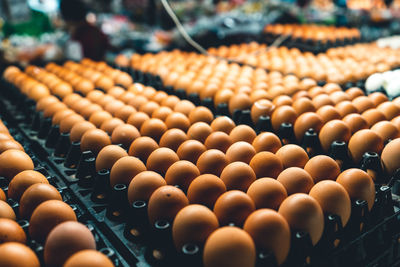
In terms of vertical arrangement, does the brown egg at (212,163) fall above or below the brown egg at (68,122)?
below

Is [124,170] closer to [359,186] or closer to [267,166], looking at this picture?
[267,166]

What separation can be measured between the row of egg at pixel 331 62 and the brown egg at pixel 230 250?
73.0 inches

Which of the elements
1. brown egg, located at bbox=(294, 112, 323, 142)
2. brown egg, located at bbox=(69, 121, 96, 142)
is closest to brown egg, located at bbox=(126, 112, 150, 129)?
brown egg, located at bbox=(69, 121, 96, 142)

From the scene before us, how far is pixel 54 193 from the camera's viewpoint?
104 centimetres

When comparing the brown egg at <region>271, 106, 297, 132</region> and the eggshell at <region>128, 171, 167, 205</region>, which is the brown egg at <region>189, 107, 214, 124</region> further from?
the eggshell at <region>128, 171, 167, 205</region>

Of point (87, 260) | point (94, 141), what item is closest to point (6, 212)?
point (87, 260)

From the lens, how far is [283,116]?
170 cm

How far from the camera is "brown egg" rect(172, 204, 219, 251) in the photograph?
2.92ft

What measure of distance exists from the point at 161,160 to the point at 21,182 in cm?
49

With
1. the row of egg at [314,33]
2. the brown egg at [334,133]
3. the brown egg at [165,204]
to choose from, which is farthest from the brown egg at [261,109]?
the row of egg at [314,33]

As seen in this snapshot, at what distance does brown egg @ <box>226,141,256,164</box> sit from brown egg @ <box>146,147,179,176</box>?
0.22 metres

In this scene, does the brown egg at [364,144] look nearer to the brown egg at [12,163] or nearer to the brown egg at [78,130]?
the brown egg at [78,130]

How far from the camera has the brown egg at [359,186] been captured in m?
1.09

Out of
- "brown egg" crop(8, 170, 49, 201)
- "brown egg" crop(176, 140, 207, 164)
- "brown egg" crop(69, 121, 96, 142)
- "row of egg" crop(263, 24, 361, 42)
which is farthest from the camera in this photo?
"row of egg" crop(263, 24, 361, 42)
